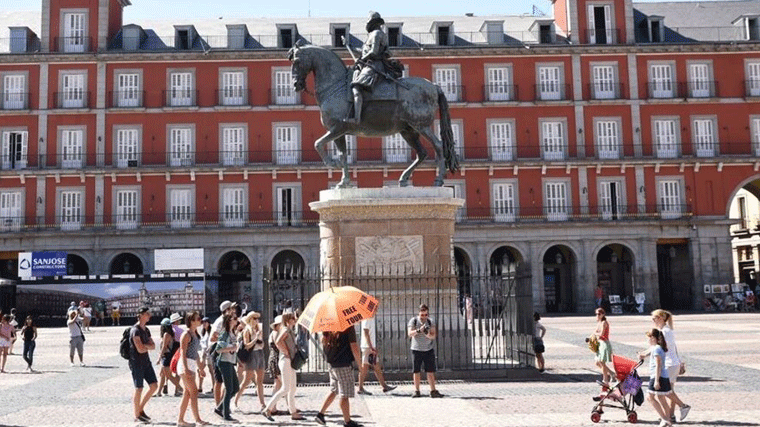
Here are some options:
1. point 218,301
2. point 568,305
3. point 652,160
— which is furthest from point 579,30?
point 218,301

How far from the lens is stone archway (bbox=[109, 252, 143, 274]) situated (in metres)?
44.1

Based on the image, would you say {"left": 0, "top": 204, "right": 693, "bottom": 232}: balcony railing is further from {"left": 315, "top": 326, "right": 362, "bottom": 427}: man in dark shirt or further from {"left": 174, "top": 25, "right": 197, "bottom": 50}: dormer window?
{"left": 315, "top": 326, "right": 362, "bottom": 427}: man in dark shirt

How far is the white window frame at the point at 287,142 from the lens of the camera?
44.3 meters

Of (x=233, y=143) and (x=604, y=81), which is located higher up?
(x=604, y=81)

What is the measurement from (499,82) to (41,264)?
27.0 meters

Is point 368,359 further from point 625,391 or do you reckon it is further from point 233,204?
point 233,204

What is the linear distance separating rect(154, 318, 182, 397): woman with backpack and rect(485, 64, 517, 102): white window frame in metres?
34.0

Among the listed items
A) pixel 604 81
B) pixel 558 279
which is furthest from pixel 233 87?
pixel 558 279

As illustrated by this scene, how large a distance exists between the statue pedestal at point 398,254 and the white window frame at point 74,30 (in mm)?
34901

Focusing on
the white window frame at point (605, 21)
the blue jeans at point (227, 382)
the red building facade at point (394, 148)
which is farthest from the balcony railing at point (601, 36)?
the blue jeans at point (227, 382)

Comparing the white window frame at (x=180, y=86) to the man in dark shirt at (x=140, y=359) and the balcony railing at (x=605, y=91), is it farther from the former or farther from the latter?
the man in dark shirt at (x=140, y=359)

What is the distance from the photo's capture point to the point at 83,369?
59.4ft

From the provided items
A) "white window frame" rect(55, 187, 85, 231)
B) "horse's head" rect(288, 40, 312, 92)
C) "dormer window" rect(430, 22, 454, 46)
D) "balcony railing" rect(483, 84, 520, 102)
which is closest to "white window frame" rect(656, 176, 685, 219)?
"balcony railing" rect(483, 84, 520, 102)

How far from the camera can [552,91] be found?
45.0 meters
